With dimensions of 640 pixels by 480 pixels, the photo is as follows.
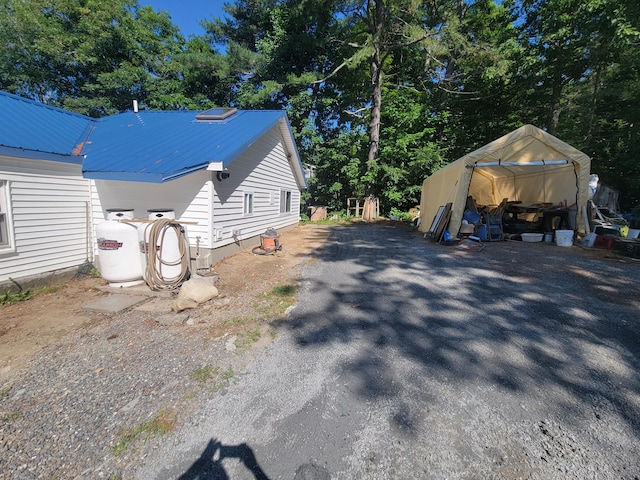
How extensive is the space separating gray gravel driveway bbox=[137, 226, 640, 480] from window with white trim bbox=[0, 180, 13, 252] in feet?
17.2

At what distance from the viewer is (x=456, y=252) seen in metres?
8.26

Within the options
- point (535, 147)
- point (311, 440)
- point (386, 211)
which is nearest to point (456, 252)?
point (535, 147)

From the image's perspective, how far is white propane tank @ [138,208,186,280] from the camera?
213 inches

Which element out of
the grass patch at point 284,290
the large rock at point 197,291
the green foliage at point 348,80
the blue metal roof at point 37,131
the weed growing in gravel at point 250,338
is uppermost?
the green foliage at point 348,80

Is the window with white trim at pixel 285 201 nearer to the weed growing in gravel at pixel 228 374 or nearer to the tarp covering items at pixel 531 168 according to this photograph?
the tarp covering items at pixel 531 168

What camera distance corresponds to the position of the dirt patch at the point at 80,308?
354cm

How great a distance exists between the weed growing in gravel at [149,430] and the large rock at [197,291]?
243cm

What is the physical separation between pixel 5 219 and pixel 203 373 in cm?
516

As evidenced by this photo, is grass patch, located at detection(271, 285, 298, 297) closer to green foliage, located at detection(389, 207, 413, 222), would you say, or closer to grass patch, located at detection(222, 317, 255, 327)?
grass patch, located at detection(222, 317, 255, 327)

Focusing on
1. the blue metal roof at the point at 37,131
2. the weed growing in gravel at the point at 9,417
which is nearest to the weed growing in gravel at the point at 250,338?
the weed growing in gravel at the point at 9,417

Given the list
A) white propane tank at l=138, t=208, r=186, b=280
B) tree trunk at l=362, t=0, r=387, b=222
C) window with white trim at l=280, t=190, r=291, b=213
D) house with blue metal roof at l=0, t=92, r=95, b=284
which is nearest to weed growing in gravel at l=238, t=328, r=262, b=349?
white propane tank at l=138, t=208, r=186, b=280

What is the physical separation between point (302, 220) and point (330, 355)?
1505 centimetres

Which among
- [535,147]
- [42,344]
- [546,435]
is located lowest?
[42,344]

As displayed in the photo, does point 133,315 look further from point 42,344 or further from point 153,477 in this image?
point 153,477
